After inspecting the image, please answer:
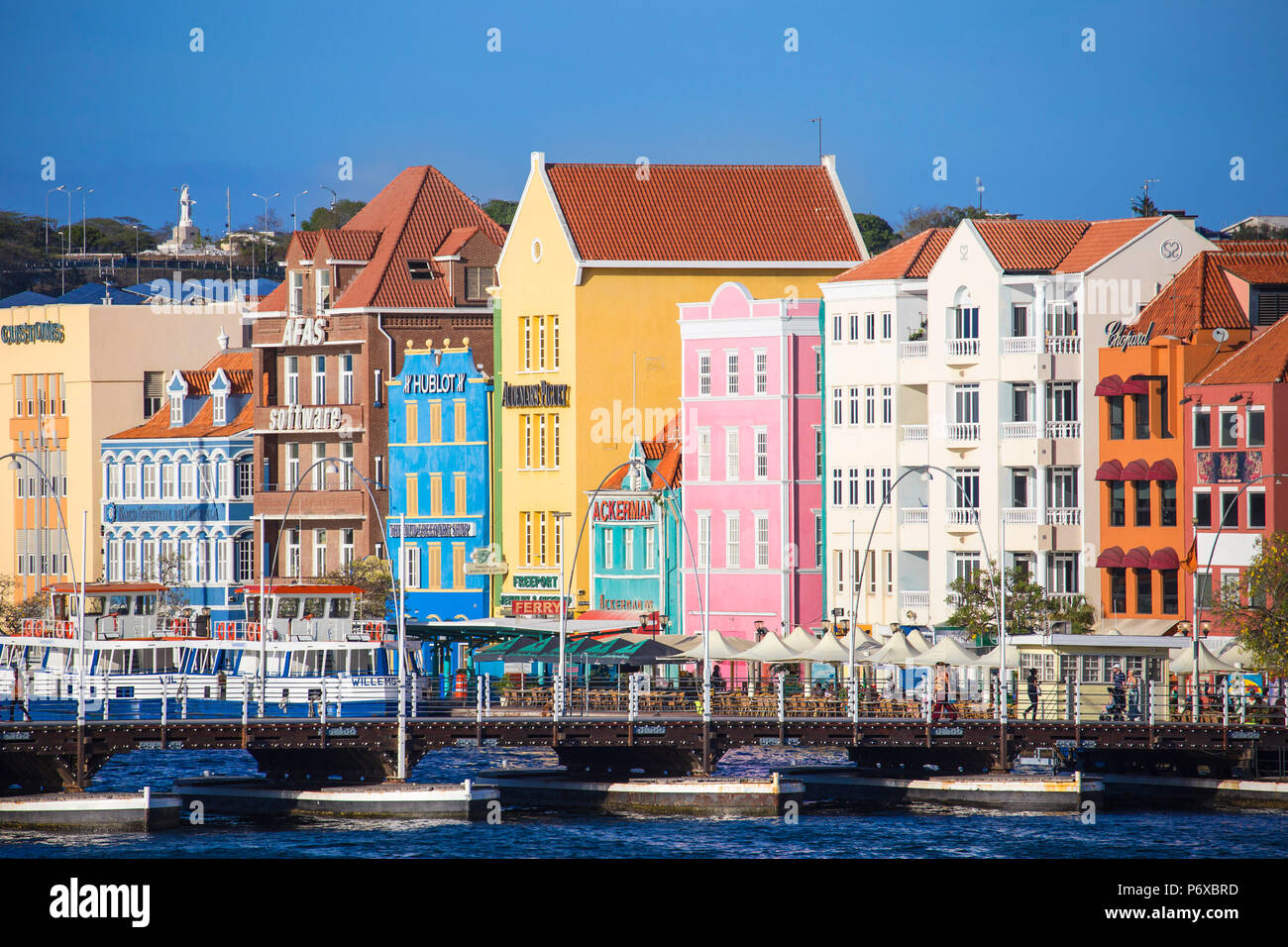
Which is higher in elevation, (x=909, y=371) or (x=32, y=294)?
(x=32, y=294)

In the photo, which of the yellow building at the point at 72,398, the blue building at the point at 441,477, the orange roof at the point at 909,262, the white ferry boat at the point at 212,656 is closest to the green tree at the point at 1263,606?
the orange roof at the point at 909,262

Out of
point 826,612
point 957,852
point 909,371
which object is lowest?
point 957,852

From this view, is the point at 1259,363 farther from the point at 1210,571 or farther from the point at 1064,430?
the point at 1064,430

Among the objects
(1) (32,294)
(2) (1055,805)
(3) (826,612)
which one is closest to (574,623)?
(3) (826,612)

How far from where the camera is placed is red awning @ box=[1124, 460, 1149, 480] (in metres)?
88.0

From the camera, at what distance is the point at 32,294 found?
14800cm

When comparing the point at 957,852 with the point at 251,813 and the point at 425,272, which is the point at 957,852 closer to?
the point at 251,813

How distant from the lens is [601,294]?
349ft

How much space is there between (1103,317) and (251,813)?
1446 inches

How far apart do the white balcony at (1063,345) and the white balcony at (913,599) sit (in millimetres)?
10040

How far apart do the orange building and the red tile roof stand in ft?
116

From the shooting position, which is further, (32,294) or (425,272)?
(32,294)

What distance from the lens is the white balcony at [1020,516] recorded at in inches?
3583
